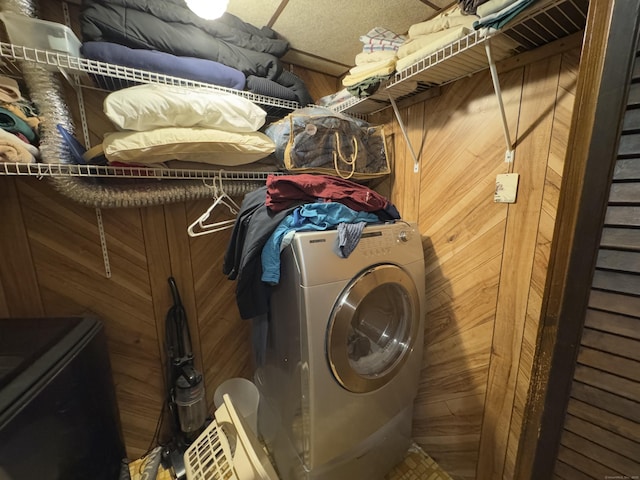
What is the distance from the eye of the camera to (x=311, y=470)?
102cm

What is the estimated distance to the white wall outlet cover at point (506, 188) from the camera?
1.03m

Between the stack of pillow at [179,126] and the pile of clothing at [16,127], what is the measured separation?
21 cm

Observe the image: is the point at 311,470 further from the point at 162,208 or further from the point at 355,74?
the point at 355,74

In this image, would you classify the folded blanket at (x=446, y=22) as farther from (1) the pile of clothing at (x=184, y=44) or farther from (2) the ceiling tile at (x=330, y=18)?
(1) the pile of clothing at (x=184, y=44)

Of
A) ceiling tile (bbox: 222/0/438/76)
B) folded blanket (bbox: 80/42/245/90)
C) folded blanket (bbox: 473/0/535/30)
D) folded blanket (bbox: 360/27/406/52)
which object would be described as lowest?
folded blanket (bbox: 473/0/535/30)

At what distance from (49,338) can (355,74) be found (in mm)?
1625

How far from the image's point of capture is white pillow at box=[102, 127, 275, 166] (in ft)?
3.14

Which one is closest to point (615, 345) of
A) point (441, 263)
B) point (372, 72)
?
point (441, 263)

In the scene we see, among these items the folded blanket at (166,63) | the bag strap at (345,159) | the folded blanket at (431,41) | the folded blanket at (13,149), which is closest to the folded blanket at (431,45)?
the folded blanket at (431,41)

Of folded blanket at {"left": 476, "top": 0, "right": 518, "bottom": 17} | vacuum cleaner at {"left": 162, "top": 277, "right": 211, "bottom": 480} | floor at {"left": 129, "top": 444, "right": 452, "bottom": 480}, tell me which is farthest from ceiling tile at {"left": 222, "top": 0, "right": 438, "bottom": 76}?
floor at {"left": 129, "top": 444, "right": 452, "bottom": 480}

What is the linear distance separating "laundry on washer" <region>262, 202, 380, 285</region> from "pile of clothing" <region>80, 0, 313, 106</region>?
745mm

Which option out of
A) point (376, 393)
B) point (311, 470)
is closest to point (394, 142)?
point (376, 393)

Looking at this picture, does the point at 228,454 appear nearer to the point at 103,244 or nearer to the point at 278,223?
the point at 278,223

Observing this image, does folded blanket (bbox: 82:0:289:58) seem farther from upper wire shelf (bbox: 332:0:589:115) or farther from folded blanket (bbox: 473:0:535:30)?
folded blanket (bbox: 473:0:535:30)
